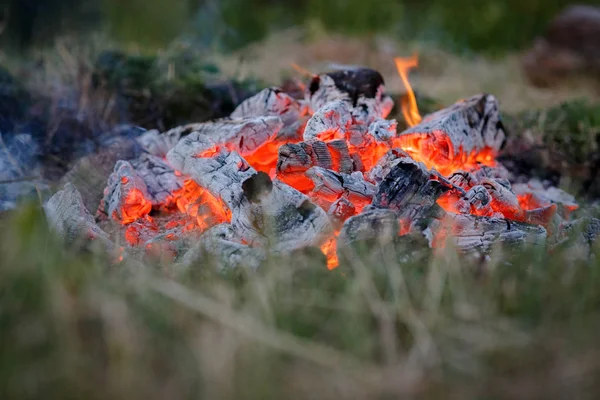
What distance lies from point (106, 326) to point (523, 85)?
245 inches

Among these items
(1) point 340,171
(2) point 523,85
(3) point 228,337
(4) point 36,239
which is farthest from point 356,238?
(2) point 523,85

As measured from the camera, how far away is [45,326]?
1487mm

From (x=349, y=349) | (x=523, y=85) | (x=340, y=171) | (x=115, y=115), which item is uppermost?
(x=349, y=349)

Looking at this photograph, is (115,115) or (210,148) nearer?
(210,148)

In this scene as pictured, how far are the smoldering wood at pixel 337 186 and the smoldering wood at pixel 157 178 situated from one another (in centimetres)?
75

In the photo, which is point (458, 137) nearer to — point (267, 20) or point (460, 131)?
point (460, 131)

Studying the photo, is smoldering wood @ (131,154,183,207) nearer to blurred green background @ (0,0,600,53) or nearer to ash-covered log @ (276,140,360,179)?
ash-covered log @ (276,140,360,179)

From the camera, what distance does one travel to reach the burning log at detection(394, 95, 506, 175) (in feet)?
10.2

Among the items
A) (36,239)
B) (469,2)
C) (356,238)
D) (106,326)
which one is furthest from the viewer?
(469,2)

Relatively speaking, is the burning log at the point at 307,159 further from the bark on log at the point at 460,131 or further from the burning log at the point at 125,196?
the burning log at the point at 125,196

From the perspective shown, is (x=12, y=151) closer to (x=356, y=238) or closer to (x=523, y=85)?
(x=356, y=238)

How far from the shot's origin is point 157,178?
309cm

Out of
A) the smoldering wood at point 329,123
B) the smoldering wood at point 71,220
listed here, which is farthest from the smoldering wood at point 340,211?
the smoldering wood at point 71,220

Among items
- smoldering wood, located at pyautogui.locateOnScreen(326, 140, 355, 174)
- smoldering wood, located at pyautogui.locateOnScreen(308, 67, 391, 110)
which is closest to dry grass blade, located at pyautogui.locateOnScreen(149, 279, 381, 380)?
smoldering wood, located at pyautogui.locateOnScreen(326, 140, 355, 174)
